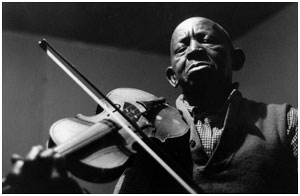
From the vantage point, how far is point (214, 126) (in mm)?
1173

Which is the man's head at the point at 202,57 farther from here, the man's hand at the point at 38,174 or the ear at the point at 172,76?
the man's hand at the point at 38,174

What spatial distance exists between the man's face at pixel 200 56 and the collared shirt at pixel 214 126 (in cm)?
7

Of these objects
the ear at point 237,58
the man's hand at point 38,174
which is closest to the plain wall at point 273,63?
the ear at point 237,58

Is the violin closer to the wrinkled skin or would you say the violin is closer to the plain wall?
the wrinkled skin

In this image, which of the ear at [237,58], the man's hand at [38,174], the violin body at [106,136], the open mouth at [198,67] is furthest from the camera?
the ear at [237,58]

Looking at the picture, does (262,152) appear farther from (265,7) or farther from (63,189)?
(265,7)

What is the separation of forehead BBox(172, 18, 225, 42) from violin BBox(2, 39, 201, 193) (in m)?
0.22

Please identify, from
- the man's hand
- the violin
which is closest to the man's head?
the violin

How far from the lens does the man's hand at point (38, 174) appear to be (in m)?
0.81

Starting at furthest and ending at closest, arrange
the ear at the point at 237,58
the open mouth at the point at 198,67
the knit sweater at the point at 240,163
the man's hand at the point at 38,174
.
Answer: the ear at the point at 237,58
the open mouth at the point at 198,67
the knit sweater at the point at 240,163
the man's hand at the point at 38,174

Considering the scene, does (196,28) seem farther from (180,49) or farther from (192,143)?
(192,143)

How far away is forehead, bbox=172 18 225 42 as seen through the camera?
1.26m

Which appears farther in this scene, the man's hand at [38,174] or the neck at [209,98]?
the neck at [209,98]

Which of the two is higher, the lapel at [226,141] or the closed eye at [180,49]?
the closed eye at [180,49]
